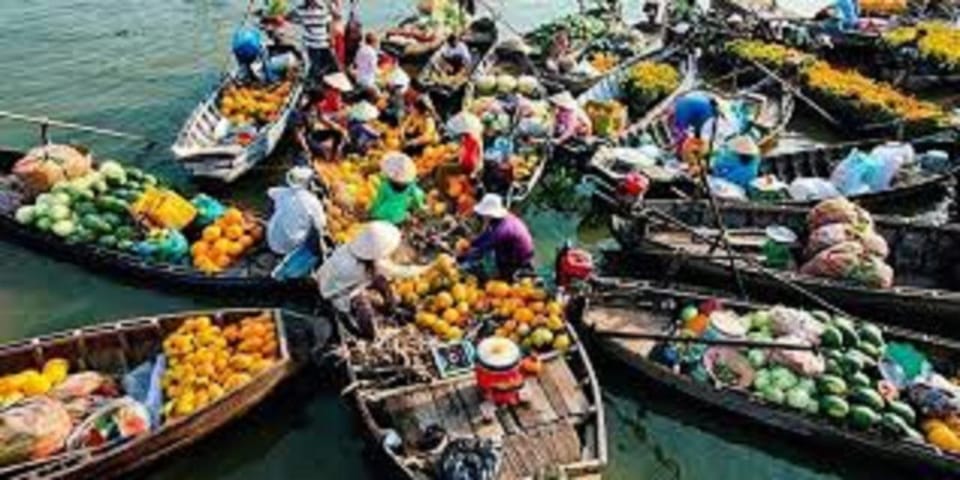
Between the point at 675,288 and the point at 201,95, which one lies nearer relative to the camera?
the point at 675,288

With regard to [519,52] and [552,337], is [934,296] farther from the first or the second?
[519,52]

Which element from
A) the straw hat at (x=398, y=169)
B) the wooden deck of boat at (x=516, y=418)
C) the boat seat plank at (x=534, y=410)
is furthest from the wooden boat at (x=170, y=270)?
the boat seat plank at (x=534, y=410)

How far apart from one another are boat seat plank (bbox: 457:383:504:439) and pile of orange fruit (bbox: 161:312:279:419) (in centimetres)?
245

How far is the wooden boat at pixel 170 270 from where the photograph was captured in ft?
47.3

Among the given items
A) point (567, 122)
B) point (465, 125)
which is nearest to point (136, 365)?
point (465, 125)

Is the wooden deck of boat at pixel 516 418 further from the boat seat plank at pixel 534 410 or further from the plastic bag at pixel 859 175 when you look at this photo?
the plastic bag at pixel 859 175

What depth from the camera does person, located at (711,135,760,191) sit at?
Result: 16.6m

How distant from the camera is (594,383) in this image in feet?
37.9

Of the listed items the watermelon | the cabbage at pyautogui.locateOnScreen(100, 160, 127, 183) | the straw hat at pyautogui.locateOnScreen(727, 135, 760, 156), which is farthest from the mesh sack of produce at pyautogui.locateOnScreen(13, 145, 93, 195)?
the watermelon

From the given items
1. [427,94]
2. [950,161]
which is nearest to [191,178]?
[427,94]

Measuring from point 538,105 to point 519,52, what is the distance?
3.59 meters

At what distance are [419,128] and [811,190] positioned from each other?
22.8 ft

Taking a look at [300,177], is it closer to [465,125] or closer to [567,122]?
[465,125]

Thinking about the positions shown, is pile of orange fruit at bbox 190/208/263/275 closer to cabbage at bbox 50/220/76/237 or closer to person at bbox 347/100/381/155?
cabbage at bbox 50/220/76/237
